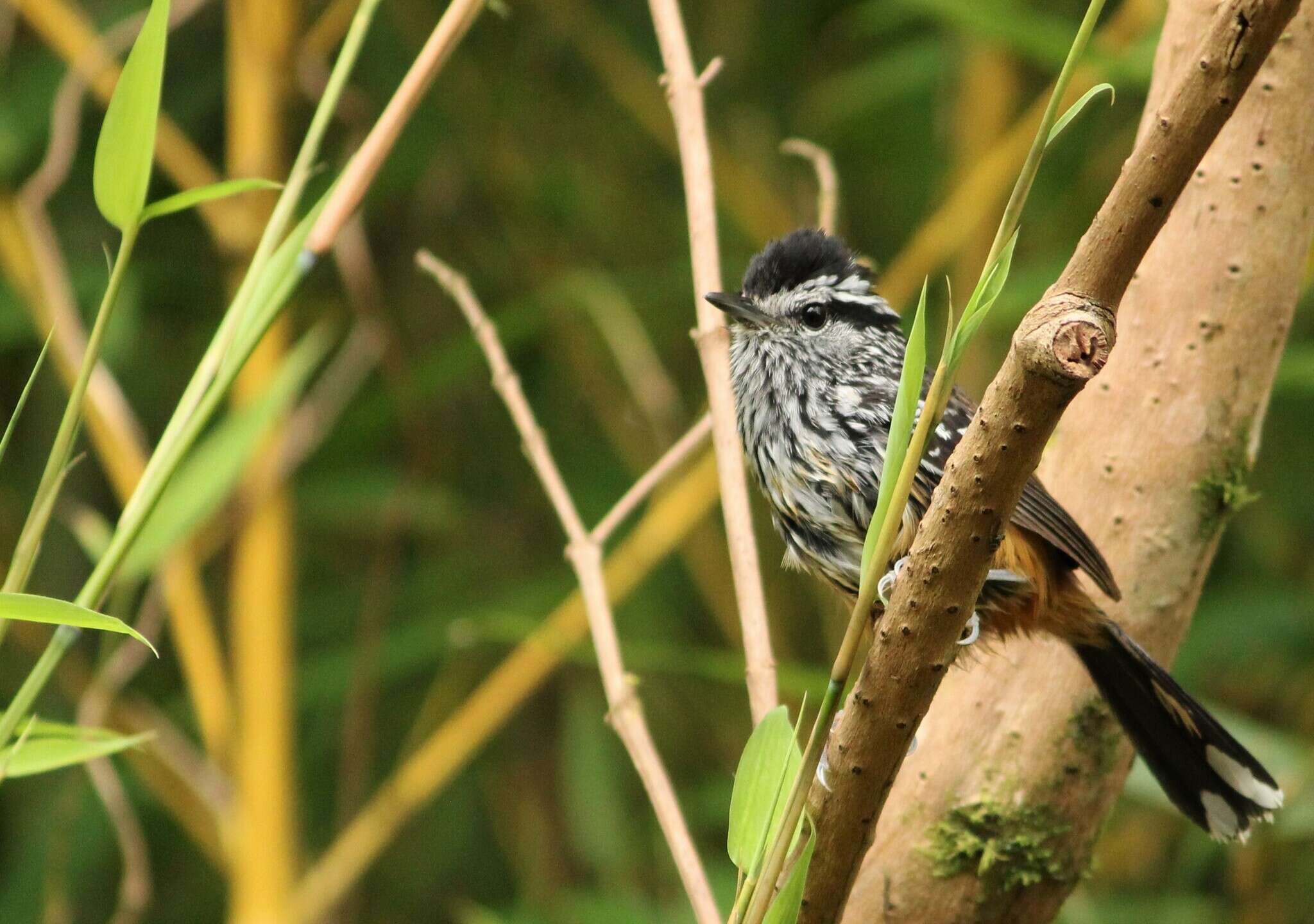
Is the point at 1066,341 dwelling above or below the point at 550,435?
below

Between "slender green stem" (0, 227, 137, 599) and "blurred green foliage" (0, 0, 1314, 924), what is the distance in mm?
1810

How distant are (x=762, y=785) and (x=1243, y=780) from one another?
129 cm

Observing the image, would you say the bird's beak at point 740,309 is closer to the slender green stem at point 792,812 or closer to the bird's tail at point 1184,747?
the bird's tail at point 1184,747

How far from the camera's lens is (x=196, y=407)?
124 cm

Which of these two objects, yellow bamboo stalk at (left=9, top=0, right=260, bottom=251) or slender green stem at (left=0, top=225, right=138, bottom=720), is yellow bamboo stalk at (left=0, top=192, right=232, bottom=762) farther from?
slender green stem at (left=0, top=225, right=138, bottom=720)

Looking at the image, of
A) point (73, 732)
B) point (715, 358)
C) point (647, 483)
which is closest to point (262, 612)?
point (647, 483)

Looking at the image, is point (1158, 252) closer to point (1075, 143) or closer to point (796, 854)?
point (796, 854)

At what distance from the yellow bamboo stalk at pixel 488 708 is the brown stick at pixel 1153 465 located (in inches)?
41.2

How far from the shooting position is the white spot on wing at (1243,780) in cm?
205

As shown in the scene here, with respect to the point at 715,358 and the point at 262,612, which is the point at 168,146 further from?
the point at 715,358

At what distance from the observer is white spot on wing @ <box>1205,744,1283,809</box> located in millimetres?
2051

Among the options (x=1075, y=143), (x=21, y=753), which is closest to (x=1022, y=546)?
(x=21, y=753)

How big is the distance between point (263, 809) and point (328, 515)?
1291 mm

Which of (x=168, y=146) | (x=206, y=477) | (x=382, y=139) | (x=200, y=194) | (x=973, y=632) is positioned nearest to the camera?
(x=200, y=194)
